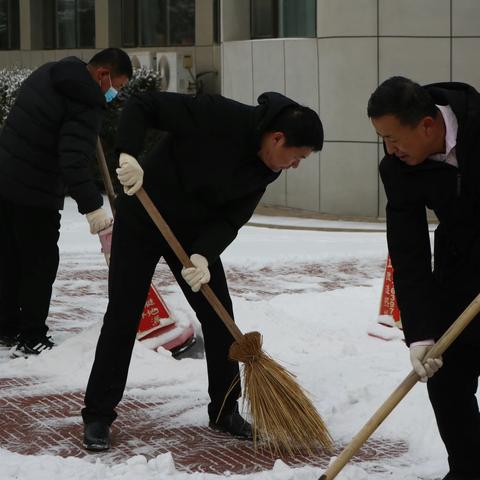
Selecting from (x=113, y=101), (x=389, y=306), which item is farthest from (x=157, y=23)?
(x=389, y=306)

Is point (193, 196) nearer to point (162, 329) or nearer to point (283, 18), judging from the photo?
point (162, 329)

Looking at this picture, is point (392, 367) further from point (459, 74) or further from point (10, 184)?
point (459, 74)

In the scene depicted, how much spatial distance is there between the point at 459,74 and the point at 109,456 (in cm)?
1023

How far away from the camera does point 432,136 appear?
391 cm

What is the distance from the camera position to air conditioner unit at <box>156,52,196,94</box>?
18547mm

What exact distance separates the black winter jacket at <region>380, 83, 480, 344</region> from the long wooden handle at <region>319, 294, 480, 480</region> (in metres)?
0.11

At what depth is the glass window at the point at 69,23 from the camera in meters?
22.3

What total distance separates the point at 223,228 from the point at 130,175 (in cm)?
51

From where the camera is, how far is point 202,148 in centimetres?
502

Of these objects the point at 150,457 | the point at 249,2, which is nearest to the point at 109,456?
the point at 150,457

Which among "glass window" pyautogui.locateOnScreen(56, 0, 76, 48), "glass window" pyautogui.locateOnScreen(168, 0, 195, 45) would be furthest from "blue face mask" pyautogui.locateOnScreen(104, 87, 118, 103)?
"glass window" pyautogui.locateOnScreen(56, 0, 76, 48)

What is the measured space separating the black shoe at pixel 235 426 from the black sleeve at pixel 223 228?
799 millimetres

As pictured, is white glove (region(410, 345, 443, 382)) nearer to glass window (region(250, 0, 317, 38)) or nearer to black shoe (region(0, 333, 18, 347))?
black shoe (region(0, 333, 18, 347))

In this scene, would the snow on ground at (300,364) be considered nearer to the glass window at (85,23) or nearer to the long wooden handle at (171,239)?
the long wooden handle at (171,239)
